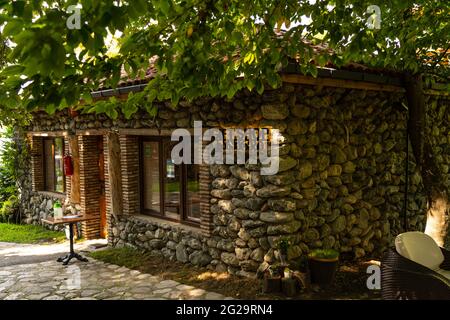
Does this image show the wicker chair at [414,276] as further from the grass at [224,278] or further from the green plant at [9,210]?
the green plant at [9,210]

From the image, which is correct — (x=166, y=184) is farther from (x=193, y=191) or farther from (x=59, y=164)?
(x=59, y=164)

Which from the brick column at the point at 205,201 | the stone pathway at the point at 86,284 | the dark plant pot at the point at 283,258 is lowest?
the stone pathway at the point at 86,284

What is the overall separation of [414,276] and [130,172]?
213 inches

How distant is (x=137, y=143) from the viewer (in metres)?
8.21

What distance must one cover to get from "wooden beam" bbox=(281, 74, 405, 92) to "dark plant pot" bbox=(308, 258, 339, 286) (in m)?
2.45

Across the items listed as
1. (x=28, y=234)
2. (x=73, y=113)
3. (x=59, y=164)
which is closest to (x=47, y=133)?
(x=59, y=164)

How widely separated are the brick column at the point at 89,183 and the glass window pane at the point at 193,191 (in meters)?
2.89

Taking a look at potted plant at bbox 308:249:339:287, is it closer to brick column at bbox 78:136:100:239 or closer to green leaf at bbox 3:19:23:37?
green leaf at bbox 3:19:23:37

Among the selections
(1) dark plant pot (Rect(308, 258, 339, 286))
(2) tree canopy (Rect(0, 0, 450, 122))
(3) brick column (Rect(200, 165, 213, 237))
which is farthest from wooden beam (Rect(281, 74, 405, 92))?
(1) dark plant pot (Rect(308, 258, 339, 286))

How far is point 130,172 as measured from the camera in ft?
26.6

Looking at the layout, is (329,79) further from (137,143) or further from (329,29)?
(137,143)

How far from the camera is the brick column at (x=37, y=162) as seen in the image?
11.3 meters

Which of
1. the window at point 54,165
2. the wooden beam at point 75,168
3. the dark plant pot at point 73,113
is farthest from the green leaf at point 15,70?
the window at point 54,165

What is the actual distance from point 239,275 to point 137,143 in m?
3.45
